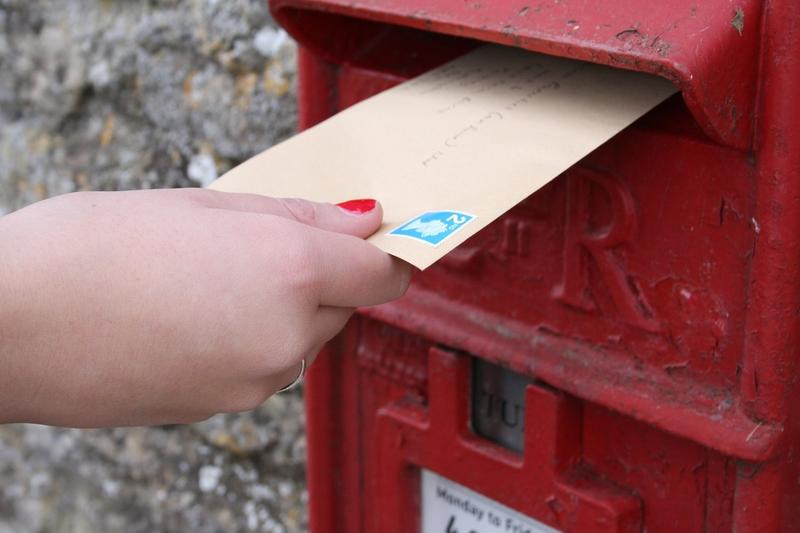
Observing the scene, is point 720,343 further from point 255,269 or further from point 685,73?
point 255,269

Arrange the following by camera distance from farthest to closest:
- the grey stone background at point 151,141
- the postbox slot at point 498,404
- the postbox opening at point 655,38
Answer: the grey stone background at point 151,141, the postbox slot at point 498,404, the postbox opening at point 655,38

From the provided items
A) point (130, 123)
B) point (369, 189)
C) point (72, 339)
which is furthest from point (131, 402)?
point (130, 123)

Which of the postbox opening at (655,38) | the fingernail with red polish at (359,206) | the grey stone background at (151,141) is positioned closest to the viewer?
the postbox opening at (655,38)

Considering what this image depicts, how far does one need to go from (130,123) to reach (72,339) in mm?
1206

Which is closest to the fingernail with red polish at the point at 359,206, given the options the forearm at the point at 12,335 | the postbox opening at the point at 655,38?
the postbox opening at the point at 655,38

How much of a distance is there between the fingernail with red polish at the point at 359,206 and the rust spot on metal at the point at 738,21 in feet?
1.10

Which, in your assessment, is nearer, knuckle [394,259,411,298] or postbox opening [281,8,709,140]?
knuckle [394,259,411,298]

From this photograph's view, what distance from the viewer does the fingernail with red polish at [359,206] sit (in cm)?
95

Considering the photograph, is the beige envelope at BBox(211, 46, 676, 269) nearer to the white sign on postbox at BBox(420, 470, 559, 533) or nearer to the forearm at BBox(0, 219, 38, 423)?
the forearm at BBox(0, 219, 38, 423)

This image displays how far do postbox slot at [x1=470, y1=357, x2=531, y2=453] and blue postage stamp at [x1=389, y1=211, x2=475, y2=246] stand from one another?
339 mm

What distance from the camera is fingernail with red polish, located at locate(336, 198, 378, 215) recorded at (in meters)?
0.95

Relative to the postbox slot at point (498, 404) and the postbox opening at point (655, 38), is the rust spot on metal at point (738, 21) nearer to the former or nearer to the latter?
the postbox opening at point (655, 38)

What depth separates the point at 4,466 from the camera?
2.34 metres

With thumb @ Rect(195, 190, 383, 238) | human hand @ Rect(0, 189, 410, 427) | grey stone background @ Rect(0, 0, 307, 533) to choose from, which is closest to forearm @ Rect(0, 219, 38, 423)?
human hand @ Rect(0, 189, 410, 427)
